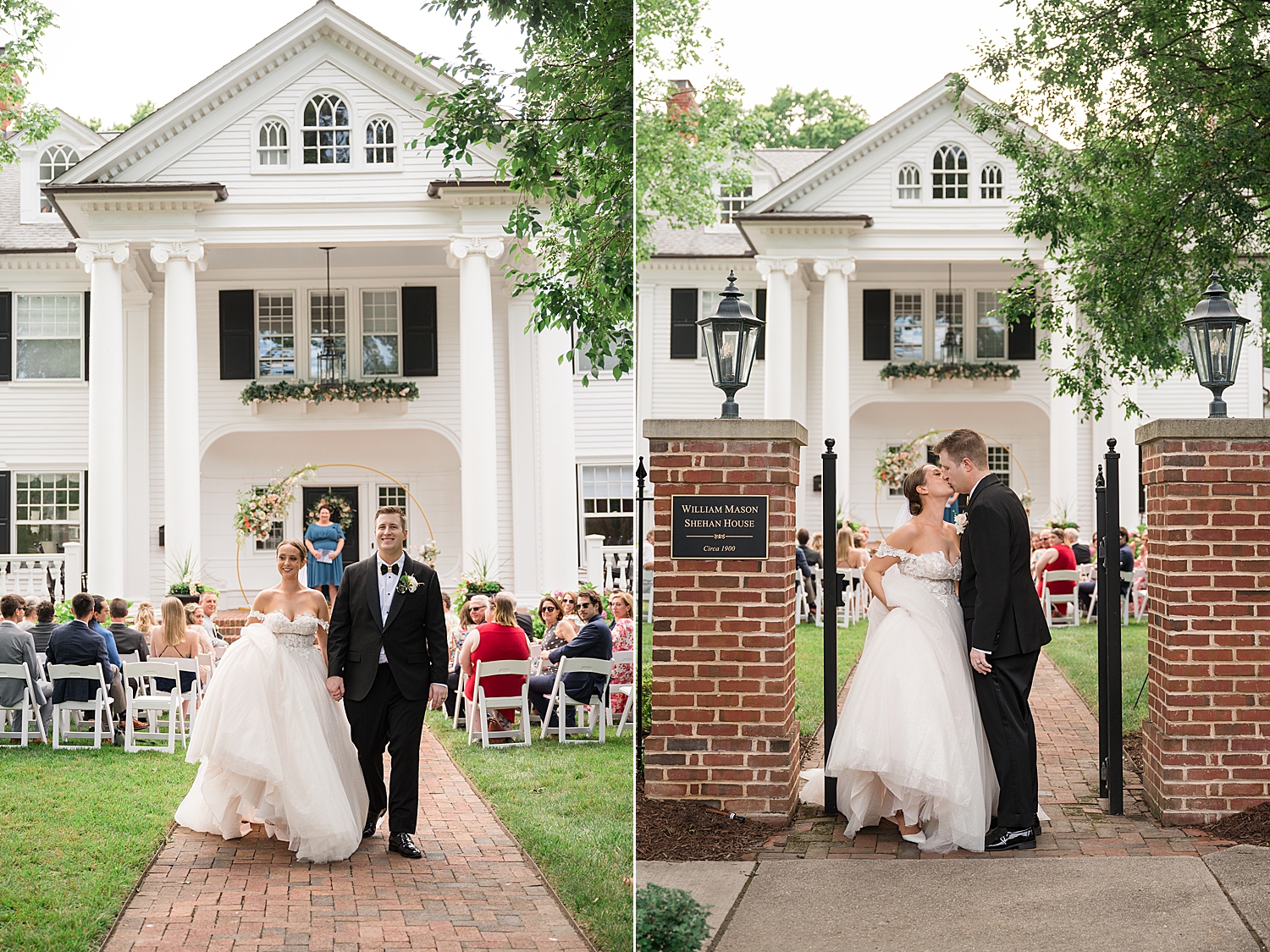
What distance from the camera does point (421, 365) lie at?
3.48m

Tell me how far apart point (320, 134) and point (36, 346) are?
3.61 ft

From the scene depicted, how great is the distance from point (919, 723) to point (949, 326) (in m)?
7.94

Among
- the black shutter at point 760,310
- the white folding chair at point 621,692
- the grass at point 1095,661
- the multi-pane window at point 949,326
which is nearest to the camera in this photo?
the white folding chair at point 621,692

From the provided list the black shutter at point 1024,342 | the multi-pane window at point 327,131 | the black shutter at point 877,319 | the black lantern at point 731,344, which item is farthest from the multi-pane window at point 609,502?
the black shutter at point 1024,342

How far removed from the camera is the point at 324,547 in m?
3.54

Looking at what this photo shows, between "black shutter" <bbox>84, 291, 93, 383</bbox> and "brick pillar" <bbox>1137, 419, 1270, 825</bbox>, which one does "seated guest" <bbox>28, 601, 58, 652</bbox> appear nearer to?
"black shutter" <bbox>84, 291, 93, 383</bbox>

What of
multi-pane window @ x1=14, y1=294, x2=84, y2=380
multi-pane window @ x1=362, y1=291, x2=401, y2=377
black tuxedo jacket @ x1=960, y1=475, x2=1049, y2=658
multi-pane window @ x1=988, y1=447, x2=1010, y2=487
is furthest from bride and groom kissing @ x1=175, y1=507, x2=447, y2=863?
multi-pane window @ x1=988, y1=447, x2=1010, y2=487

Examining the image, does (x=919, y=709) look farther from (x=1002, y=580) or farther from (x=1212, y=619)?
(x=1212, y=619)

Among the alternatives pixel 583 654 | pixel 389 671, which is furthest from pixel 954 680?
pixel 389 671

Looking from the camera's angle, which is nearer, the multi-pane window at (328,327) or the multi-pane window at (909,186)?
the multi-pane window at (328,327)

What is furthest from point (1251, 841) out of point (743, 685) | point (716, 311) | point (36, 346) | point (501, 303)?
point (36, 346)

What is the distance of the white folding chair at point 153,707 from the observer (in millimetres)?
3242

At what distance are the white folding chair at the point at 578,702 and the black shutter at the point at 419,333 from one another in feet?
5.49

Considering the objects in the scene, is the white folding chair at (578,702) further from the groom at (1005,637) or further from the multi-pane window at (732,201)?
the multi-pane window at (732,201)
